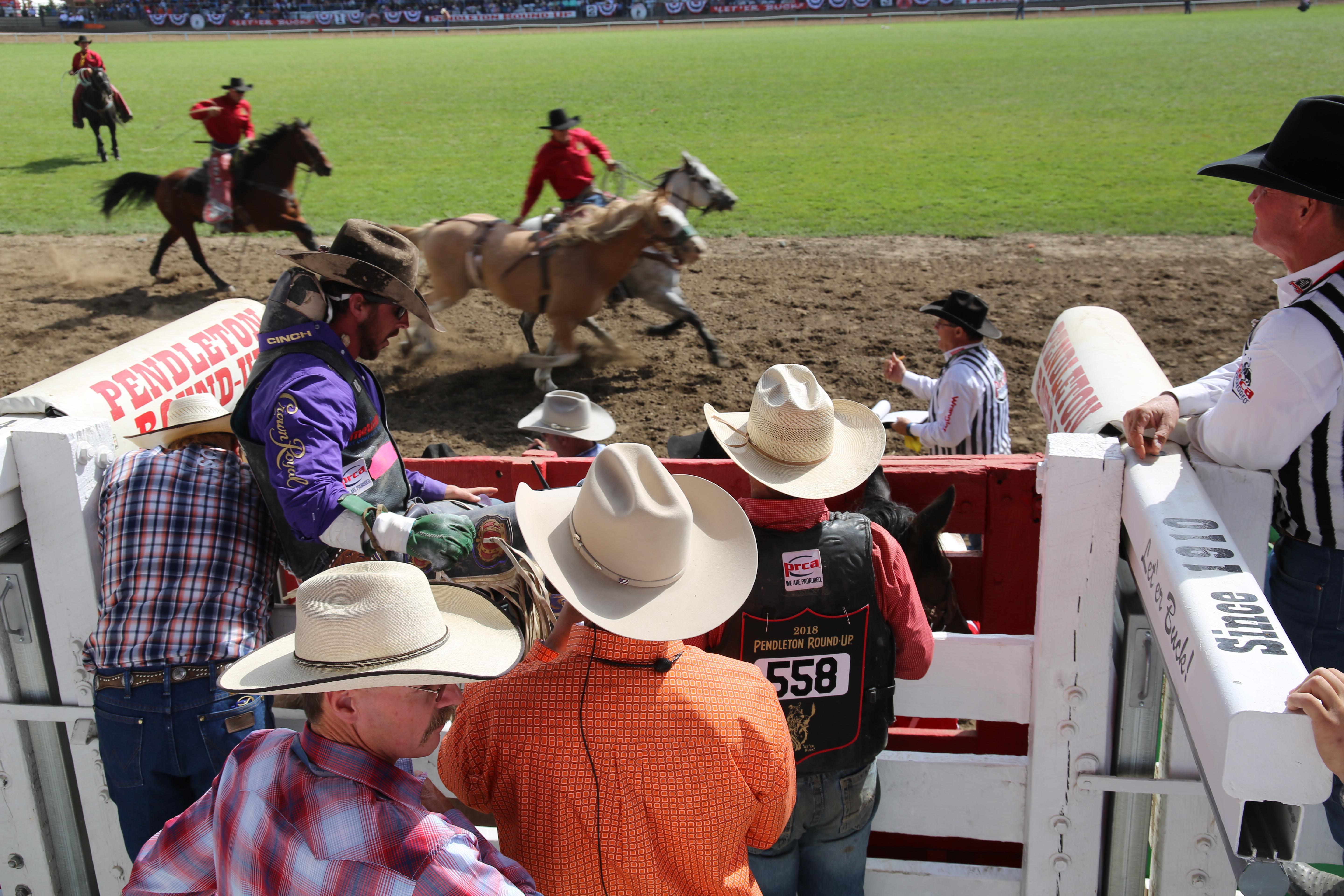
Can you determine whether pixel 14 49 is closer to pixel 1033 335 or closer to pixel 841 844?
pixel 1033 335

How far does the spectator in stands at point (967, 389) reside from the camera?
4.98 metres

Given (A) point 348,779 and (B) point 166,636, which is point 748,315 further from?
(A) point 348,779

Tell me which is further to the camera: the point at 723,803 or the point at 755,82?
the point at 755,82

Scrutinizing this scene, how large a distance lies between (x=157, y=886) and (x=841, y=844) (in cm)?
153

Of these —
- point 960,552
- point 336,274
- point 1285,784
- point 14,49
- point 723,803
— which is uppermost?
point 14,49

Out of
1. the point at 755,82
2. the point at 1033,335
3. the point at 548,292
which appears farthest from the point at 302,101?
the point at 1033,335

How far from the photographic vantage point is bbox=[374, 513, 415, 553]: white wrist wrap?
2705 millimetres

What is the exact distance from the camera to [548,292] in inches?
338

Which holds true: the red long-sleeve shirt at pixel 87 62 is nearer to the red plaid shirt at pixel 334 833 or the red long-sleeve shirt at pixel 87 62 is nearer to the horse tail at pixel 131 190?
the horse tail at pixel 131 190

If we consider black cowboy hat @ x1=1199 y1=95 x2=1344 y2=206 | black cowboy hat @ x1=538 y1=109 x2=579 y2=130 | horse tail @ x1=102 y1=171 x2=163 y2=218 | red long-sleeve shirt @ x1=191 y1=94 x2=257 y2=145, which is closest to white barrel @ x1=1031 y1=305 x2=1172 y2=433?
black cowboy hat @ x1=1199 y1=95 x2=1344 y2=206

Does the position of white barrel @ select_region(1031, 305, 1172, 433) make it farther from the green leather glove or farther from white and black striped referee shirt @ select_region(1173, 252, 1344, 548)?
the green leather glove

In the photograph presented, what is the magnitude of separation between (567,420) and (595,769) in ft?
10.3

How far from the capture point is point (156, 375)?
4461 millimetres

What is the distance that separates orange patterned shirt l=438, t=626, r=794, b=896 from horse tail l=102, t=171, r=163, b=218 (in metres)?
11.4
